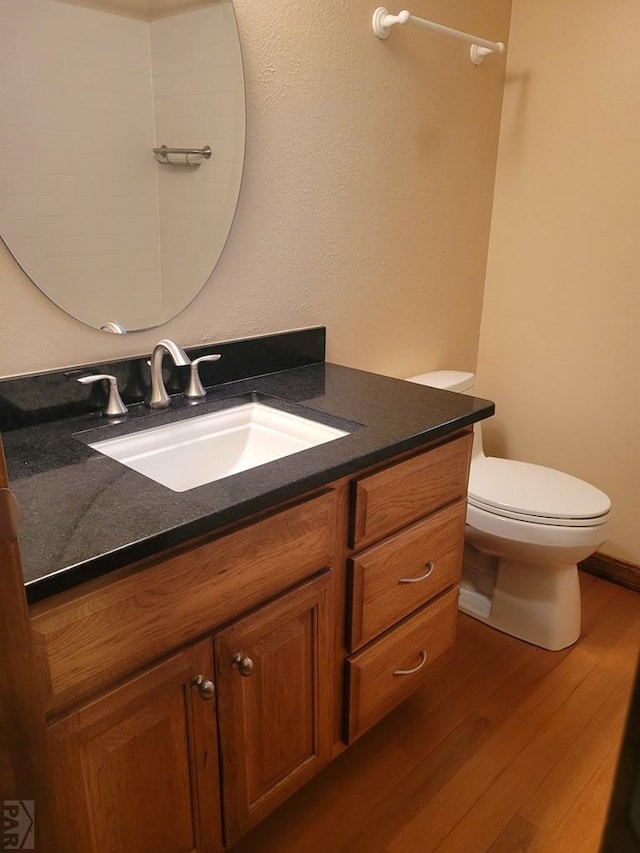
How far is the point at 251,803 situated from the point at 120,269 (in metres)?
1.07

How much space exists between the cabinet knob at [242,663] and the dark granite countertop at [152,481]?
0.85 feet

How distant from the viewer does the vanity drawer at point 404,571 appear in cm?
132

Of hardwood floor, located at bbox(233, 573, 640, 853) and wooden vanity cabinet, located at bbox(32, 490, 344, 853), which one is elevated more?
wooden vanity cabinet, located at bbox(32, 490, 344, 853)

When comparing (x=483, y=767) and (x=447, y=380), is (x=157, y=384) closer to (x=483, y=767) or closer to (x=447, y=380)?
(x=447, y=380)

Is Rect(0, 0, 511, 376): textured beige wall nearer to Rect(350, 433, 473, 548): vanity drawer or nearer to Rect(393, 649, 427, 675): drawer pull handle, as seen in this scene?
Rect(350, 433, 473, 548): vanity drawer

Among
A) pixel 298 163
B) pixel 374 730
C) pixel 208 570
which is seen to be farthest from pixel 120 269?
pixel 374 730

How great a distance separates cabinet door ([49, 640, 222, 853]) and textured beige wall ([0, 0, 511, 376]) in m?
0.66

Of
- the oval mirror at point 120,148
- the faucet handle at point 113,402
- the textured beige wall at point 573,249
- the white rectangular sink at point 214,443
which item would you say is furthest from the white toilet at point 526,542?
the faucet handle at point 113,402

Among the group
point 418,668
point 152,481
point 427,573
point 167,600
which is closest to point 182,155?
point 152,481

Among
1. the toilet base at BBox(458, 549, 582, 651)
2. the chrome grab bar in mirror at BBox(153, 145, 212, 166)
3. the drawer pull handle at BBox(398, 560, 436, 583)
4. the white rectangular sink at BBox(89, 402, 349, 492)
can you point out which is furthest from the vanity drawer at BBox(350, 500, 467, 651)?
the chrome grab bar in mirror at BBox(153, 145, 212, 166)

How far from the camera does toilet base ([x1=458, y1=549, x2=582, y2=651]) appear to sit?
199 centimetres

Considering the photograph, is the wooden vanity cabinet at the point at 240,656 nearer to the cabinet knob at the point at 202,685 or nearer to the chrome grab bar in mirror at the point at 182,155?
the cabinet knob at the point at 202,685

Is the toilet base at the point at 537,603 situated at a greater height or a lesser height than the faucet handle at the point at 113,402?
lesser

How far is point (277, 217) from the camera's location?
1646mm
